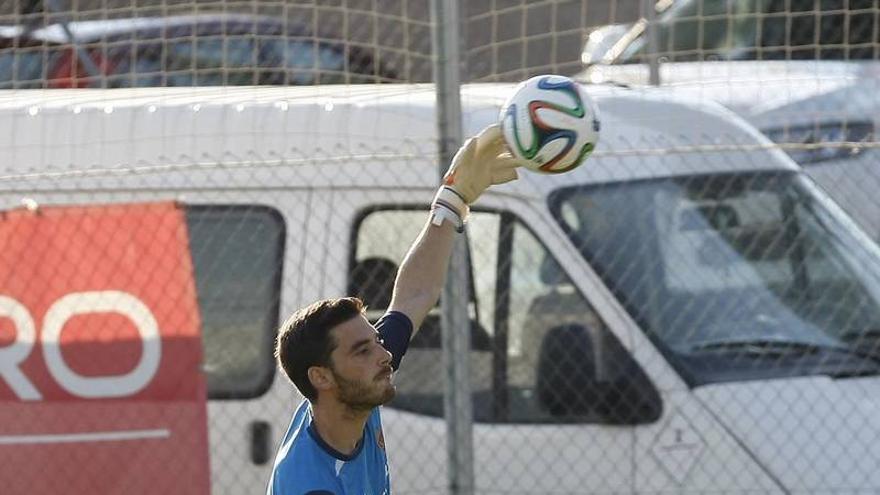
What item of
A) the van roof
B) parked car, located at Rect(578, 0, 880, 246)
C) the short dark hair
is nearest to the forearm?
the short dark hair

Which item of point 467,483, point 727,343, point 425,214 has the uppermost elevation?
point 425,214

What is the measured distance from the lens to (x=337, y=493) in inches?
154

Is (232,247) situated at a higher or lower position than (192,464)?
higher

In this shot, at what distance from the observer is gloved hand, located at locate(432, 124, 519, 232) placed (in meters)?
4.40

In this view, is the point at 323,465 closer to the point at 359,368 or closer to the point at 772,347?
the point at 359,368

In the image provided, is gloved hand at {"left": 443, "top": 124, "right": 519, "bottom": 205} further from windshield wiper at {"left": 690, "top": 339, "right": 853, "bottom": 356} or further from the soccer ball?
windshield wiper at {"left": 690, "top": 339, "right": 853, "bottom": 356}

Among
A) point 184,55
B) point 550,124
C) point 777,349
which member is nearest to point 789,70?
point 184,55

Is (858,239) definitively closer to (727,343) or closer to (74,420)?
(727,343)

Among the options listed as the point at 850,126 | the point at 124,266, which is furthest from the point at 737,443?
the point at 850,126

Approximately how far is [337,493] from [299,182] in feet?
7.80

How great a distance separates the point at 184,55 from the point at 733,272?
3.86 m

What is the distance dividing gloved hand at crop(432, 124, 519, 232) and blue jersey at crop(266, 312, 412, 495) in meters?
0.43

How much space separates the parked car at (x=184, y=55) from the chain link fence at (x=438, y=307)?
6.19 ft

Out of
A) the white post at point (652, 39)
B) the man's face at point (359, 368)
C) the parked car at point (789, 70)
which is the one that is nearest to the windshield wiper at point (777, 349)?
the parked car at point (789, 70)
